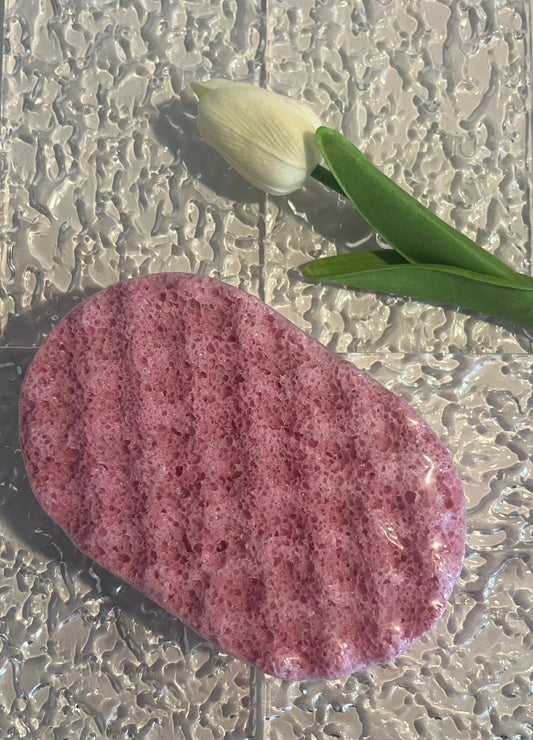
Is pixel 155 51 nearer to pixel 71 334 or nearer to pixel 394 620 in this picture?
pixel 71 334

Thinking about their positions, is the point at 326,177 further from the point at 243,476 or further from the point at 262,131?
the point at 243,476

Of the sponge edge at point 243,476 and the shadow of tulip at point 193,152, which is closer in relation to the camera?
the sponge edge at point 243,476

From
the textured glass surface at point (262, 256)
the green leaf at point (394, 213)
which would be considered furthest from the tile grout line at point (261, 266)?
the green leaf at point (394, 213)

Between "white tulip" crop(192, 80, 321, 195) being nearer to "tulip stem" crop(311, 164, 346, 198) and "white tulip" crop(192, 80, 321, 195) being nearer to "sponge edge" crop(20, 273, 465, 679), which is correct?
"tulip stem" crop(311, 164, 346, 198)

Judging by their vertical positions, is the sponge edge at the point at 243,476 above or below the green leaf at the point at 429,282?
below

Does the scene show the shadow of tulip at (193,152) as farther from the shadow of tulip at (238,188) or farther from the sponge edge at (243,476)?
the sponge edge at (243,476)

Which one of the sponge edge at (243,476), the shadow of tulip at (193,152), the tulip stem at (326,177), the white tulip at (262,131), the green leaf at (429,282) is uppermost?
the white tulip at (262,131)

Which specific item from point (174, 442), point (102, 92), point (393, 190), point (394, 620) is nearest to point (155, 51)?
point (102, 92)
